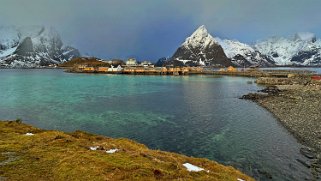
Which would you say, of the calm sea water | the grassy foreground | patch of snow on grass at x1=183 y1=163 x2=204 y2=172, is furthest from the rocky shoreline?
the grassy foreground

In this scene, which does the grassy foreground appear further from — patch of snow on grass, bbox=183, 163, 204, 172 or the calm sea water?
the calm sea water

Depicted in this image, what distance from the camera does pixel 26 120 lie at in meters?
50.5

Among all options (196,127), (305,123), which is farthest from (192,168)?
(305,123)

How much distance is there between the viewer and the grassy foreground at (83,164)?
1562 cm

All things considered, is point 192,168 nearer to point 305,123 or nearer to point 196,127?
point 196,127

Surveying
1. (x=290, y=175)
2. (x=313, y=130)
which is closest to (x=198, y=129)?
(x=313, y=130)

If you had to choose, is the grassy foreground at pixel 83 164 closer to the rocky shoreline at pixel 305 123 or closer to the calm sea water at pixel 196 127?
the calm sea water at pixel 196 127

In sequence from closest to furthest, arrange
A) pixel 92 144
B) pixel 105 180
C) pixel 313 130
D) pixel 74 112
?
pixel 105 180 → pixel 92 144 → pixel 313 130 → pixel 74 112

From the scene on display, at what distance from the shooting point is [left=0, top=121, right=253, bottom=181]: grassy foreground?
1562 centimetres

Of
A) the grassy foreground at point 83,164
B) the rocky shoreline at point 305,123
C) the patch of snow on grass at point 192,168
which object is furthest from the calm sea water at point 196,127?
the grassy foreground at point 83,164

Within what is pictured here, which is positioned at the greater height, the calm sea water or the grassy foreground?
the grassy foreground

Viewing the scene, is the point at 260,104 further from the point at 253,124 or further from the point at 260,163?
the point at 260,163

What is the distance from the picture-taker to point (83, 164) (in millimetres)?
17016

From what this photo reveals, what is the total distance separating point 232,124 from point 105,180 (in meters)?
37.4
